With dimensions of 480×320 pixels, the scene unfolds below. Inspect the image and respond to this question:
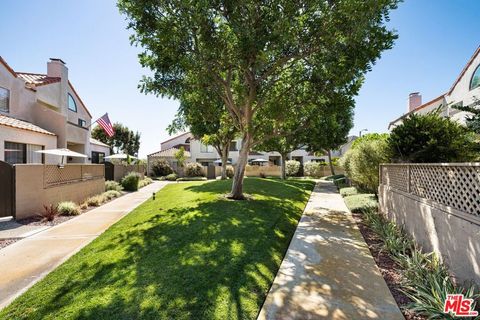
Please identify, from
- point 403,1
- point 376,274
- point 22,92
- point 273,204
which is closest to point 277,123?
point 273,204

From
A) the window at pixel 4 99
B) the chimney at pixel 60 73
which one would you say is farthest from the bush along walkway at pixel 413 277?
the chimney at pixel 60 73

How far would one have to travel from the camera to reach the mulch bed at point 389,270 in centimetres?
364

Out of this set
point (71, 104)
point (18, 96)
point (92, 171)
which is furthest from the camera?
point (71, 104)

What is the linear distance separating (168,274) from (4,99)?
15.9m

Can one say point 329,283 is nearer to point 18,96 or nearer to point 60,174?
point 60,174

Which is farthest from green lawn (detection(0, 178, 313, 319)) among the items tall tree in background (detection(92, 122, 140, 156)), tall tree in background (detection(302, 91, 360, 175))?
tall tree in background (detection(92, 122, 140, 156))

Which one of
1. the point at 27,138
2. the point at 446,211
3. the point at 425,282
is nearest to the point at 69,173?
the point at 27,138

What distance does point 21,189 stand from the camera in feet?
28.9

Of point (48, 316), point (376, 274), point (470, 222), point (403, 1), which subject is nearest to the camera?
point (48, 316)

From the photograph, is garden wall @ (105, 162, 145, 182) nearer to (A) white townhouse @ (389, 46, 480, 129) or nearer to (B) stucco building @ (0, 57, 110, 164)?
(B) stucco building @ (0, 57, 110, 164)

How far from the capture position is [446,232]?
452cm

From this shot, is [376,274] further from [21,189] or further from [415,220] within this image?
[21,189]

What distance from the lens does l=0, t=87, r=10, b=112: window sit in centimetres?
1352

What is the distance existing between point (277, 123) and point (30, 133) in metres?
13.1
